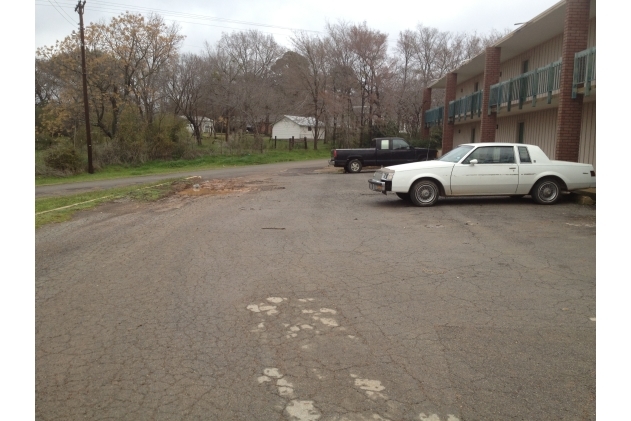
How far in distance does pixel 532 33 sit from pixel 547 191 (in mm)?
10108

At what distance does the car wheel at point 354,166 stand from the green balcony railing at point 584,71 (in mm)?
11658

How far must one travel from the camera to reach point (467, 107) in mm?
→ 29859

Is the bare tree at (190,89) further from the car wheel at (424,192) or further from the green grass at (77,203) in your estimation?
the car wheel at (424,192)

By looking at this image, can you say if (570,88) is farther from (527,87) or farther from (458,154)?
(458,154)

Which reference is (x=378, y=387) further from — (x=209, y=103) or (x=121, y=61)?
(x=209, y=103)

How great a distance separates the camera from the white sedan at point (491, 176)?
13.0 metres

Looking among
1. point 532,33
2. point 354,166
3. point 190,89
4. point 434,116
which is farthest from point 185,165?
point 532,33

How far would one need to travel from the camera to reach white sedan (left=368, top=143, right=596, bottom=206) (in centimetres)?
1305

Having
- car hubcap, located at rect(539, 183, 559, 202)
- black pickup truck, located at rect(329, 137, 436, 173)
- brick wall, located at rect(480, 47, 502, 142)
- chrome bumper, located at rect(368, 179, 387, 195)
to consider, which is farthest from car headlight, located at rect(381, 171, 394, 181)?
brick wall, located at rect(480, 47, 502, 142)

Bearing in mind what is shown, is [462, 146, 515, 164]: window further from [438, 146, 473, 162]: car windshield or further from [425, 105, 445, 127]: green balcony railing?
[425, 105, 445, 127]: green balcony railing

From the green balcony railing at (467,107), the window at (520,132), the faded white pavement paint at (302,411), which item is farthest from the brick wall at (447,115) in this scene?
the faded white pavement paint at (302,411)

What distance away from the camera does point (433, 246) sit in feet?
28.2

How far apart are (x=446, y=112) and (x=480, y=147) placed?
2244 cm

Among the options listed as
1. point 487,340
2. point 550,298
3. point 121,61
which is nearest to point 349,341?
point 487,340
